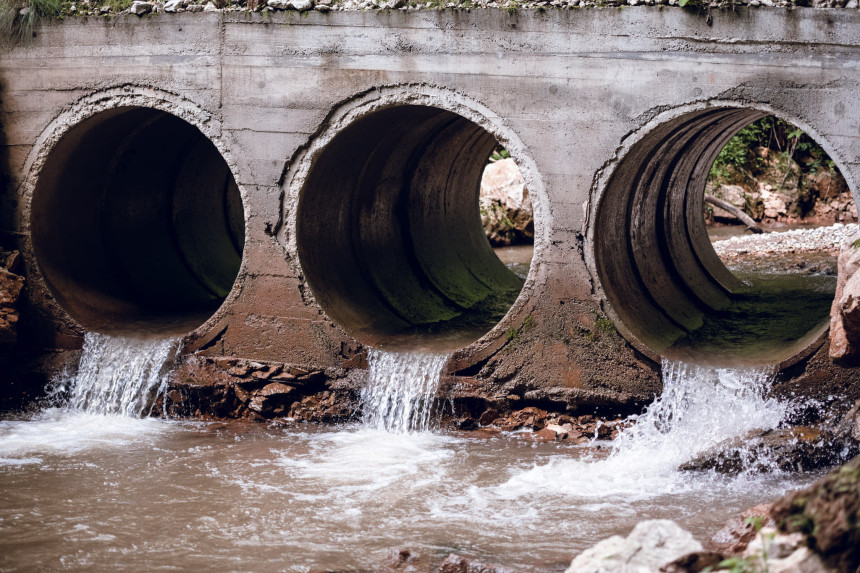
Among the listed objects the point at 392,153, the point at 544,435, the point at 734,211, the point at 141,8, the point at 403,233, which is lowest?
the point at 544,435

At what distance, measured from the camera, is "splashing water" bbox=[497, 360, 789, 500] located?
6.57 m

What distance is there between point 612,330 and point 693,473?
1360 mm

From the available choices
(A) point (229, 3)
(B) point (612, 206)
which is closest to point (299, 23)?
(A) point (229, 3)

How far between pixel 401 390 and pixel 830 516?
4676 millimetres

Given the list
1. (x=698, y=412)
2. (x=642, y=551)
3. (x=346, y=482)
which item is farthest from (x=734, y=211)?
(x=642, y=551)

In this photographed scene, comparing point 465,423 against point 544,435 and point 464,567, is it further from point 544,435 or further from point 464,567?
point 464,567

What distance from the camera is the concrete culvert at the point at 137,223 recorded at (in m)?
9.23

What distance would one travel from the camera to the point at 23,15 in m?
8.86

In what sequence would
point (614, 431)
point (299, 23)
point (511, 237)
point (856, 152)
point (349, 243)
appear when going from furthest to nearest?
point (511, 237) < point (349, 243) < point (299, 23) < point (614, 431) < point (856, 152)

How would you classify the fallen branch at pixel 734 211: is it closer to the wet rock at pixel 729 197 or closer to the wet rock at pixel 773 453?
the wet rock at pixel 729 197

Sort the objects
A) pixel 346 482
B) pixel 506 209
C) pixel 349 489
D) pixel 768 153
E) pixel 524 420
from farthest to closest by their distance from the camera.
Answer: pixel 768 153, pixel 506 209, pixel 524 420, pixel 346 482, pixel 349 489

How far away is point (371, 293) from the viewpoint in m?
9.62

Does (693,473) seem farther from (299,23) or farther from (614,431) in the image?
(299,23)

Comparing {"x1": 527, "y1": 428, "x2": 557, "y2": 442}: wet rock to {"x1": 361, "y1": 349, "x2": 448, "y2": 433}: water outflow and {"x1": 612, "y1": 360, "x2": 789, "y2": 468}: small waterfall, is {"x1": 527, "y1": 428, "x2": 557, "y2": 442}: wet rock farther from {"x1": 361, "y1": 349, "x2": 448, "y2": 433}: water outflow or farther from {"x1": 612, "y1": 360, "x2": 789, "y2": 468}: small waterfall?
{"x1": 361, "y1": 349, "x2": 448, "y2": 433}: water outflow
